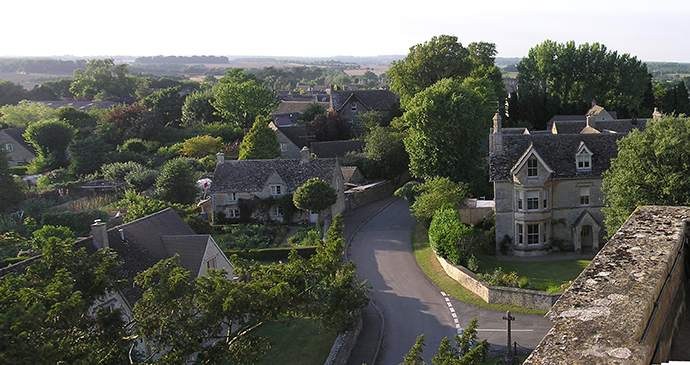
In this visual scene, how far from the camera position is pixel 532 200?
4144cm

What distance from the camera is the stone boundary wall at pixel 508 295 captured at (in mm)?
32625

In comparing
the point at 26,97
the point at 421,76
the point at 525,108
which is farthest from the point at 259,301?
the point at 26,97

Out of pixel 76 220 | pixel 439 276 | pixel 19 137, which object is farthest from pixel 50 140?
pixel 439 276

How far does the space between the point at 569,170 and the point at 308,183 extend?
2211 centimetres

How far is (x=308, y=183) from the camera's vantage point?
52031mm

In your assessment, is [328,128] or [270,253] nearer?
[270,253]

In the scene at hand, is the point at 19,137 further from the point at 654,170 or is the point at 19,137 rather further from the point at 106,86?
the point at 654,170

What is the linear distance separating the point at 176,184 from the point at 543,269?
3615cm

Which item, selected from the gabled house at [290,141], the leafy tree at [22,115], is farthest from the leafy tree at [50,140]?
the gabled house at [290,141]

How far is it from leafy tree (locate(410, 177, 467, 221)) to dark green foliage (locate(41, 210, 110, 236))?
27319 millimetres

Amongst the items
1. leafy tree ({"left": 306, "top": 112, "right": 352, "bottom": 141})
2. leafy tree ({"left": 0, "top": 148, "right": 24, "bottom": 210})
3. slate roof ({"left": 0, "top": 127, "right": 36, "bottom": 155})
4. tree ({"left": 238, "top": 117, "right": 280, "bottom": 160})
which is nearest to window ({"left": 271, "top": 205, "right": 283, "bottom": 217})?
tree ({"left": 238, "top": 117, "right": 280, "bottom": 160})

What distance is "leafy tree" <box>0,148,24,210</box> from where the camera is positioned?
203ft

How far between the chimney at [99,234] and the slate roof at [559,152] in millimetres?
26246

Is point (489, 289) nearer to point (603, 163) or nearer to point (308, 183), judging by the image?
point (603, 163)
